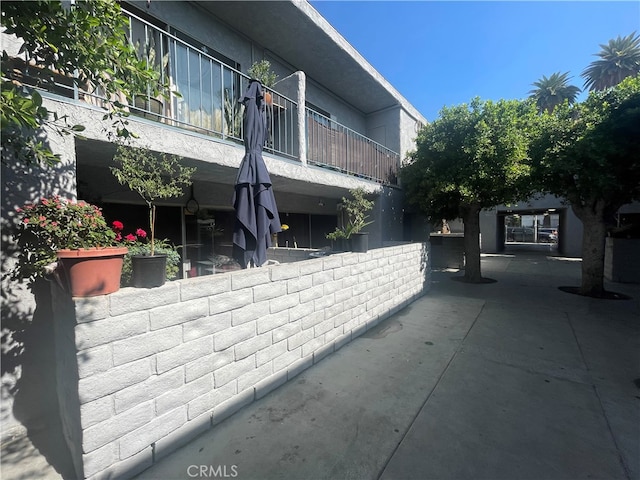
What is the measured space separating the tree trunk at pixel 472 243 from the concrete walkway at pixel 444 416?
169 inches

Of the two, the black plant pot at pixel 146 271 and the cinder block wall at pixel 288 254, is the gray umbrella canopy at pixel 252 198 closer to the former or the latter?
the black plant pot at pixel 146 271

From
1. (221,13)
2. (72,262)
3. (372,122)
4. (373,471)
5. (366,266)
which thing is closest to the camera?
(72,262)

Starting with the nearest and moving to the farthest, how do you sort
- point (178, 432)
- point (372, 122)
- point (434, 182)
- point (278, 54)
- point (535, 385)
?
point (178, 432), point (535, 385), point (278, 54), point (434, 182), point (372, 122)

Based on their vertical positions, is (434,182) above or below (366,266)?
above

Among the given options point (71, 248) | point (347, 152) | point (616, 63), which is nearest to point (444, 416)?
point (71, 248)

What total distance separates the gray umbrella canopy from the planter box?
11.4m

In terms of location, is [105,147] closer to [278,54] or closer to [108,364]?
[108,364]

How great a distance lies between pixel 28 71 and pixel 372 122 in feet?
30.9

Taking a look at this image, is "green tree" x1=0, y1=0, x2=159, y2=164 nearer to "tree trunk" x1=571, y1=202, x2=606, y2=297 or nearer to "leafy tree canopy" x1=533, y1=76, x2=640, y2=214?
"leafy tree canopy" x1=533, y1=76, x2=640, y2=214

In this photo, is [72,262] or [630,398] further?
[630,398]

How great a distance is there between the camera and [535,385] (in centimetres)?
304

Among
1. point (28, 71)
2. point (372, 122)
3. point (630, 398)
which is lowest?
point (630, 398)

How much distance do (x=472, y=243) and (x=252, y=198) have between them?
7940 millimetres

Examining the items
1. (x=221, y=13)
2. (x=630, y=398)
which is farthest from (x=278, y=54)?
(x=630, y=398)
